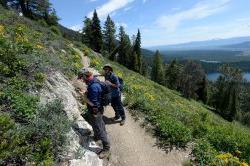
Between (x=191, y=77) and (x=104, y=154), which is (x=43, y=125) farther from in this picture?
(x=191, y=77)

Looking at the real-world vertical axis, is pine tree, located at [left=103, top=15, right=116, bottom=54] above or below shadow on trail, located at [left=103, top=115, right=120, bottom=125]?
above

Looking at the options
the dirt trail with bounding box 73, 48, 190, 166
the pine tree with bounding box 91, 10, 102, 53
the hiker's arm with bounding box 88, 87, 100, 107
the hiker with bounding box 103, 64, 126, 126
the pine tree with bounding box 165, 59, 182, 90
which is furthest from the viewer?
the pine tree with bounding box 165, 59, 182, 90

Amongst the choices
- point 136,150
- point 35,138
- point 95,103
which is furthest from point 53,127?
point 136,150

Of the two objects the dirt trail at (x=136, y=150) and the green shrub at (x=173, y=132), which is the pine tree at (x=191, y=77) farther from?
the dirt trail at (x=136, y=150)

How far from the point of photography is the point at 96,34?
6706 cm

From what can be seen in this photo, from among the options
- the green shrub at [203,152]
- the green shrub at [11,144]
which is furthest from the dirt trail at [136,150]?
the green shrub at [11,144]

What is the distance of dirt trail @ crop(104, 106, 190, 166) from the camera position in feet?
32.9

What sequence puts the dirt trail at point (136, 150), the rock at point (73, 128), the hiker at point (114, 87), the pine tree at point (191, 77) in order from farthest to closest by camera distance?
the pine tree at point (191, 77), the hiker at point (114, 87), the dirt trail at point (136, 150), the rock at point (73, 128)

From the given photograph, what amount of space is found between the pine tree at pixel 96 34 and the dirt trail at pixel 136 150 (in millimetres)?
56530

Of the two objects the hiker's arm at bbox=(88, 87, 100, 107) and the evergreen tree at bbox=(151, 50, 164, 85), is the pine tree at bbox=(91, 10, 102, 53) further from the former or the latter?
the hiker's arm at bbox=(88, 87, 100, 107)

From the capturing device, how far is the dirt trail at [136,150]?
10.0 meters

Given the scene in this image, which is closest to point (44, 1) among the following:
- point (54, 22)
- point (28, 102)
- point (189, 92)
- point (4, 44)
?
point (54, 22)

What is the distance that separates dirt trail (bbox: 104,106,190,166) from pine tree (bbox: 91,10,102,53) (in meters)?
56.5

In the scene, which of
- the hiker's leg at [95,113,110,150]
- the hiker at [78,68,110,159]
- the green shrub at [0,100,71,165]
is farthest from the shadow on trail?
the green shrub at [0,100,71,165]
